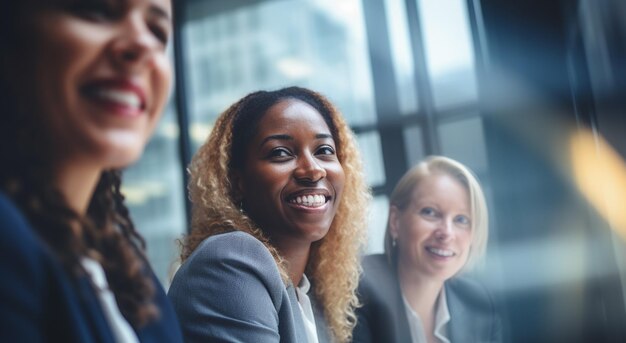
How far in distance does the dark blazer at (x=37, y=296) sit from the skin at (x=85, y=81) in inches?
3.8

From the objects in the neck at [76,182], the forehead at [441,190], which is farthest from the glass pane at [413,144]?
the neck at [76,182]

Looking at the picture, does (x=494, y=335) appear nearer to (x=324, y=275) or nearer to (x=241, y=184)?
(x=324, y=275)

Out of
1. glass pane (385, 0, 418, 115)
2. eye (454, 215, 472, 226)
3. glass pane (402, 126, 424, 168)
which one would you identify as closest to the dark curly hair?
eye (454, 215, 472, 226)

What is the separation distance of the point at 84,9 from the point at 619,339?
1935 millimetres

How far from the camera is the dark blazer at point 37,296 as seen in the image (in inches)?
24.1

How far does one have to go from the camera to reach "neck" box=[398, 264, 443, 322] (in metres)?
1.81

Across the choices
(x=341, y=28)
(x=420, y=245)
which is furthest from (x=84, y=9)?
(x=341, y=28)

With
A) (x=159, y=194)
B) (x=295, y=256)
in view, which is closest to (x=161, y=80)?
(x=295, y=256)

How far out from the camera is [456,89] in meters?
2.45

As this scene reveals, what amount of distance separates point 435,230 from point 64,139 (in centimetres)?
129

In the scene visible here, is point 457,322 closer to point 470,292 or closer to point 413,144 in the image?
point 470,292

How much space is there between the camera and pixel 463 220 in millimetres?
1878

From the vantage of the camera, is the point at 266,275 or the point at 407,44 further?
the point at 407,44

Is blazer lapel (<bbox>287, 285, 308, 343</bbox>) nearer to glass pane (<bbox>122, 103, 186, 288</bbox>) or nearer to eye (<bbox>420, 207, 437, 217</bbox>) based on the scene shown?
eye (<bbox>420, 207, 437, 217</bbox>)
